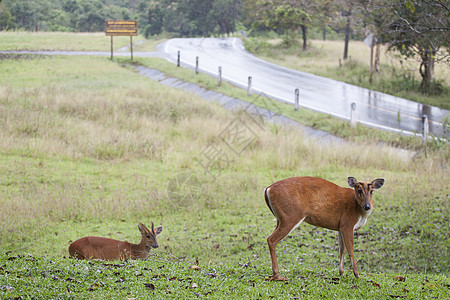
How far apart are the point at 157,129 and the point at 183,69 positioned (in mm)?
15964

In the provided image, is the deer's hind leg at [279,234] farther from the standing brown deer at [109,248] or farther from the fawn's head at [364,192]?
the standing brown deer at [109,248]

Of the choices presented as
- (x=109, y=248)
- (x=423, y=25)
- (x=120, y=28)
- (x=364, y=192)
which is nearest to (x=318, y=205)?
(x=364, y=192)

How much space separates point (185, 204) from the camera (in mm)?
12320

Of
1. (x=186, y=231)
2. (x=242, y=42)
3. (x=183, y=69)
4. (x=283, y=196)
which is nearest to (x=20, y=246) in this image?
(x=186, y=231)

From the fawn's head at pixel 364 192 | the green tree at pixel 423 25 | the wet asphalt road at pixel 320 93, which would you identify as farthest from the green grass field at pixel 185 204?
the wet asphalt road at pixel 320 93

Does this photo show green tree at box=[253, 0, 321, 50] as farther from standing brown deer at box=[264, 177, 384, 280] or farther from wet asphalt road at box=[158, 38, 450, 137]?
standing brown deer at box=[264, 177, 384, 280]

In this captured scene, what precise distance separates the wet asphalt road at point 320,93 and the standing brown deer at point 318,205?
14.9m

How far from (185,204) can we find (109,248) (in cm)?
458

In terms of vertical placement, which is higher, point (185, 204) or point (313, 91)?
point (313, 91)

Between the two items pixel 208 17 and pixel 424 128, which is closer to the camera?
pixel 424 128

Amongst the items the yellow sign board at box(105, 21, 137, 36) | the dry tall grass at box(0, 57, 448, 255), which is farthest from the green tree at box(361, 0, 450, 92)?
the yellow sign board at box(105, 21, 137, 36)

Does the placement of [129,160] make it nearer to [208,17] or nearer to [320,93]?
[320,93]

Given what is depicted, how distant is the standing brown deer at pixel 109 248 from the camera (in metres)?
7.64

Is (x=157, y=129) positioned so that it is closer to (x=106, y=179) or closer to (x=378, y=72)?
(x=106, y=179)
